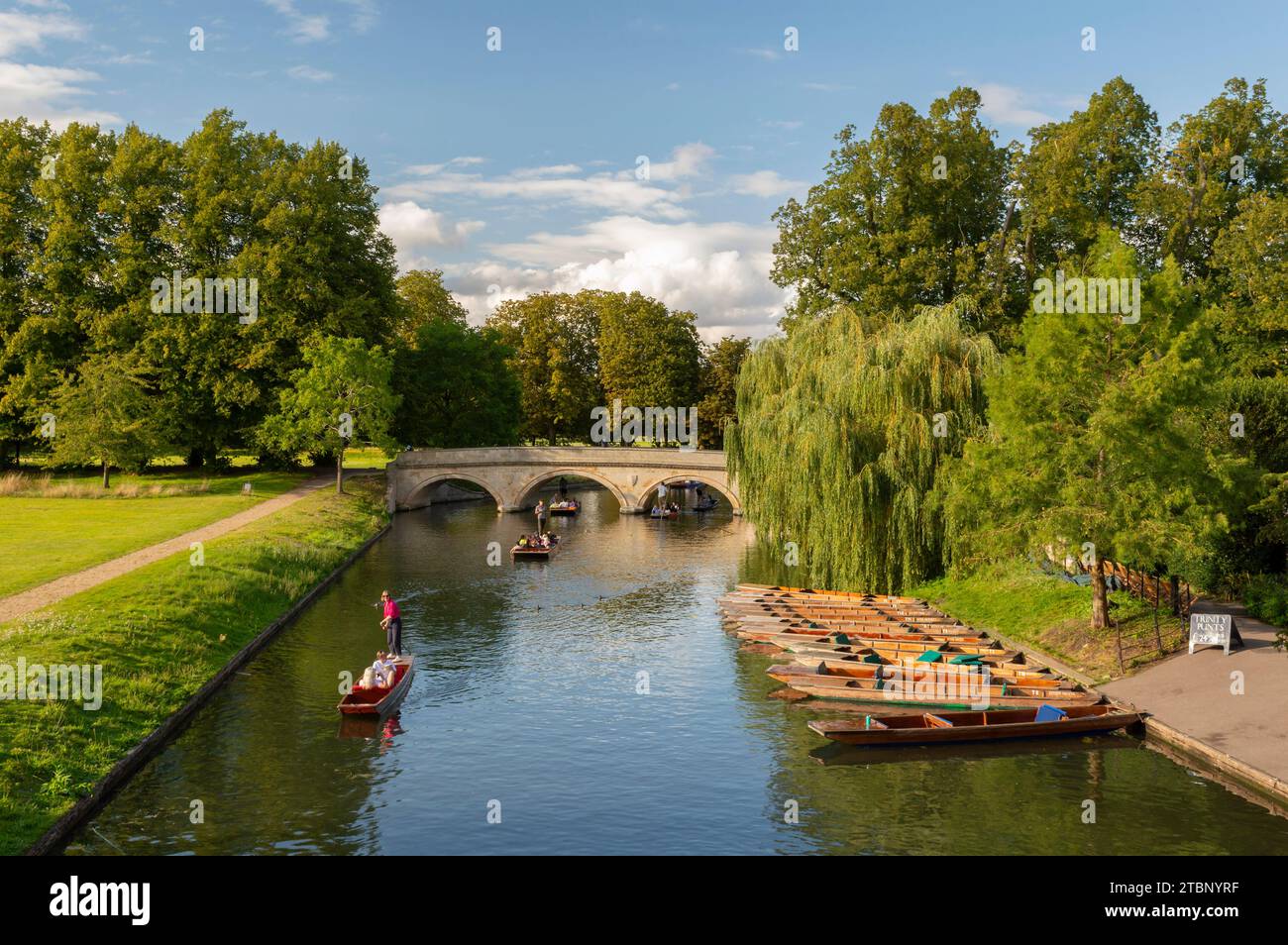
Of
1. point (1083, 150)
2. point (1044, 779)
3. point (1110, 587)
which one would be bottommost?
point (1044, 779)

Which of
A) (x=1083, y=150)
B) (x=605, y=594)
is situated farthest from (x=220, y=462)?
(x=1083, y=150)

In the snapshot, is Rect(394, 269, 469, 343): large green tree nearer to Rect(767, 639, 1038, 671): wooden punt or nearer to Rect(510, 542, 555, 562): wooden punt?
Rect(510, 542, 555, 562): wooden punt

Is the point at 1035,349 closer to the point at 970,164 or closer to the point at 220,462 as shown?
the point at 970,164

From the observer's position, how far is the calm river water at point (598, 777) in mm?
18766

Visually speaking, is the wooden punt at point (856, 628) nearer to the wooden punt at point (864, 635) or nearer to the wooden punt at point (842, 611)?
the wooden punt at point (864, 635)

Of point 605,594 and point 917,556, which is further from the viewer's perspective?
point 605,594

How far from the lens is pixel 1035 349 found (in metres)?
29.2

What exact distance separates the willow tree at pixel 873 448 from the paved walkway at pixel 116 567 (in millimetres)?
23092

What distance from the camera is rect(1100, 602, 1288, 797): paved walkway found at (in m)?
21.8

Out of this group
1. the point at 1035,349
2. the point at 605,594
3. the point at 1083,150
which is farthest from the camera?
the point at 1083,150

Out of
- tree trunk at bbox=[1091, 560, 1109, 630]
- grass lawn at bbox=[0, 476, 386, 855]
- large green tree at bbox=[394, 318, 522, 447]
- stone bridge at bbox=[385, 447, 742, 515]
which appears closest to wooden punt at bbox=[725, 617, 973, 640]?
tree trunk at bbox=[1091, 560, 1109, 630]

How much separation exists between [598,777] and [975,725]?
885cm

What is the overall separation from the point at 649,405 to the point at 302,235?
119 ft
